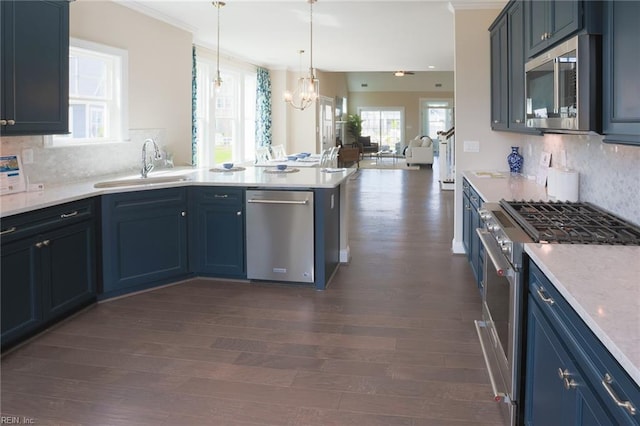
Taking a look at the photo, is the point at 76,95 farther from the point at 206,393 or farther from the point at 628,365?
the point at 628,365

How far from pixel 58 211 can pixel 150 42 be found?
2.91 metres

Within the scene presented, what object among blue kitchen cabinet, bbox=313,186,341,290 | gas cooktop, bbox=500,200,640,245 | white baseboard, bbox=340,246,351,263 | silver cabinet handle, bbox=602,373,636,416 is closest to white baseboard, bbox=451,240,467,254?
white baseboard, bbox=340,246,351,263

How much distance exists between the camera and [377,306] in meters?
3.91

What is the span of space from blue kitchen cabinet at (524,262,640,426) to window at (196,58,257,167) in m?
6.76

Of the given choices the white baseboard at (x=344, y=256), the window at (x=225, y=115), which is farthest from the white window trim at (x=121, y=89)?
the window at (x=225, y=115)

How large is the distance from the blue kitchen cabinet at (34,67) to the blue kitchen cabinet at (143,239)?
724 mm

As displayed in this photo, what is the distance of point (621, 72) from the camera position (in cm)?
199

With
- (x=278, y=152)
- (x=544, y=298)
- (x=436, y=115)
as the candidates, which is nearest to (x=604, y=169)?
(x=544, y=298)

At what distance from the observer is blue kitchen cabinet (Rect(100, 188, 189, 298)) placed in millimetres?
3943

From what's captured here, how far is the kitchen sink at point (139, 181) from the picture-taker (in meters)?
4.08

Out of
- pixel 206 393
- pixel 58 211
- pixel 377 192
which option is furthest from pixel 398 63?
pixel 206 393

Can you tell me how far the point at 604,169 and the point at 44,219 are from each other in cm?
337

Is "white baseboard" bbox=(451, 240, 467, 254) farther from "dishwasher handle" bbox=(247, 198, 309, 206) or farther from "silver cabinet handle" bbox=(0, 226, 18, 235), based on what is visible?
"silver cabinet handle" bbox=(0, 226, 18, 235)

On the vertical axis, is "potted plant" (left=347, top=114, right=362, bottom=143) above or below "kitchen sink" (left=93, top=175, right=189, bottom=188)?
above
